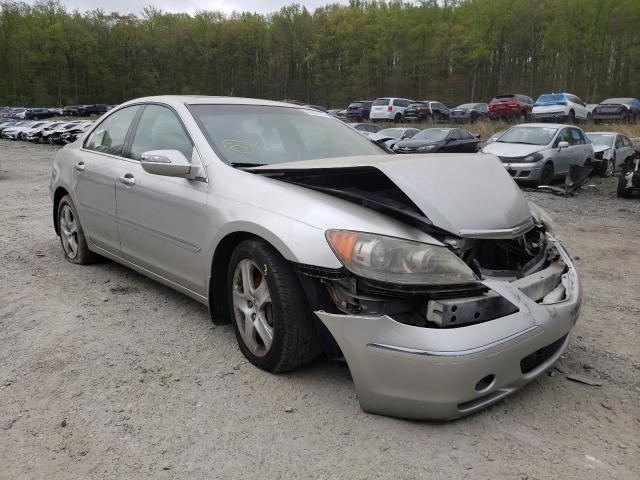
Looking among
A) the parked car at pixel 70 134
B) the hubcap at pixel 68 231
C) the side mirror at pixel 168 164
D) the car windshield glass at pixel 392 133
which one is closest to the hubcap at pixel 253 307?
the side mirror at pixel 168 164

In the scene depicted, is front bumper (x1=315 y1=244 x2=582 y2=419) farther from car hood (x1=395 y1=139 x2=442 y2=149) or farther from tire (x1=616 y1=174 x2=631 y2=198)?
car hood (x1=395 y1=139 x2=442 y2=149)

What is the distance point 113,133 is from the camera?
432 centimetres

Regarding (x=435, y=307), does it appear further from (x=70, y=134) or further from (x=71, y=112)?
(x=71, y=112)

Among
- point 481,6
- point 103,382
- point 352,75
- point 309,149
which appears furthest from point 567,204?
point 352,75

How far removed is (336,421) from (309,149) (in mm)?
1884

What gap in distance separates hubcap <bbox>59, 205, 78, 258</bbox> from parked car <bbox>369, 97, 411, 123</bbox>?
27.3 m

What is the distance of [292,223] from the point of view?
8.51ft

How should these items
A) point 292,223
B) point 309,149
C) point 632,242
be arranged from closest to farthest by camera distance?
point 292,223 < point 309,149 < point 632,242

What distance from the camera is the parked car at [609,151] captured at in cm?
1463

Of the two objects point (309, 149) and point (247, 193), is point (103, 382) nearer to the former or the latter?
point (247, 193)

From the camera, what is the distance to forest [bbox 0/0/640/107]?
51375 millimetres

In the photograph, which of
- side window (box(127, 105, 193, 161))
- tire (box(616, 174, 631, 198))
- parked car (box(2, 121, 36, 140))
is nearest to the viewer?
side window (box(127, 105, 193, 161))

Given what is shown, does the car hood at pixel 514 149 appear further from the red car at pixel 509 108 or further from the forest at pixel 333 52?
the forest at pixel 333 52

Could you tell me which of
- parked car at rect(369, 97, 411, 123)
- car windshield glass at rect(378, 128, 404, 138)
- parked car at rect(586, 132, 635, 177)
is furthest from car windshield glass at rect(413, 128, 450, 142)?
parked car at rect(369, 97, 411, 123)
